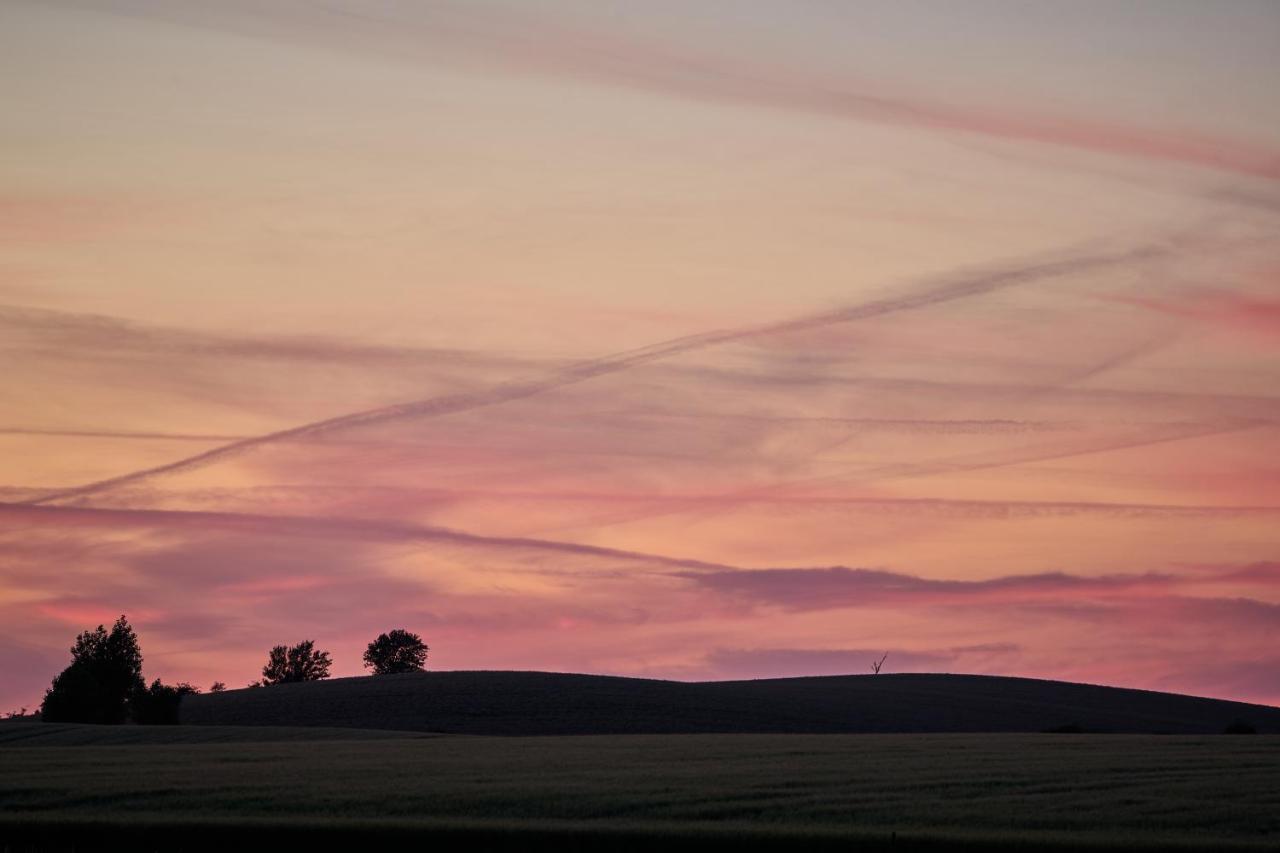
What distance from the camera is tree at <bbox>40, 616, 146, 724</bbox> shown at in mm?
99062

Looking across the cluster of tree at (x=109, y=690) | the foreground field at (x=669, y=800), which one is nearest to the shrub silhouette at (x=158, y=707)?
the cluster of tree at (x=109, y=690)

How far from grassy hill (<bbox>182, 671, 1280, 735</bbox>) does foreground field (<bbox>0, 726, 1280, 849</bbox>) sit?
40.4 meters

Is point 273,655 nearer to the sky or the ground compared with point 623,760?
nearer to the sky

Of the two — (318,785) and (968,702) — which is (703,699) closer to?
(968,702)

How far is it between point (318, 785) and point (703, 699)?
64.0 metres

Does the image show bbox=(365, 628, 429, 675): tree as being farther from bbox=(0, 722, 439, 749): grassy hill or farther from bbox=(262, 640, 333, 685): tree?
bbox=(0, 722, 439, 749): grassy hill

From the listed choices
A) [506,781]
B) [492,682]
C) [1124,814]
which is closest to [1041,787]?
[1124,814]

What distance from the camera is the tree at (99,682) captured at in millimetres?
99062

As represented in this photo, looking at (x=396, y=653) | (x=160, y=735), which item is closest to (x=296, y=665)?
(x=396, y=653)

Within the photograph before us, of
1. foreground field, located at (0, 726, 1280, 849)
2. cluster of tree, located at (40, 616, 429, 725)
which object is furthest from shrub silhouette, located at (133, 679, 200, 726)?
foreground field, located at (0, 726, 1280, 849)

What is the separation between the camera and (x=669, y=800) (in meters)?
30.3

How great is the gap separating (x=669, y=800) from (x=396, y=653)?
129 metres

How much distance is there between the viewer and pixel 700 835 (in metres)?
25.6

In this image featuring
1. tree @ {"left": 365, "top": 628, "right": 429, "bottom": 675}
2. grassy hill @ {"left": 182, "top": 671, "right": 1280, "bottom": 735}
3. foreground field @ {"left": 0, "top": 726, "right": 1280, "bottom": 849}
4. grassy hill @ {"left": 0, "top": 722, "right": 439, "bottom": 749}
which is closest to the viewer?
foreground field @ {"left": 0, "top": 726, "right": 1280, "bottom": 849}
